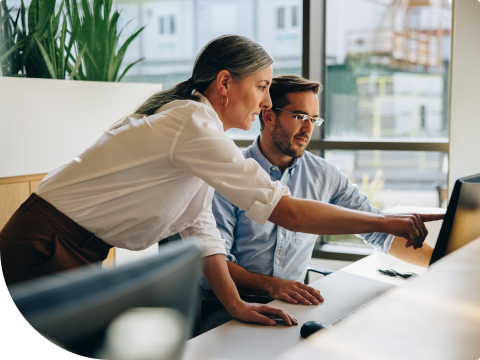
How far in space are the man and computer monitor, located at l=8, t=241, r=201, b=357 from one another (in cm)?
113

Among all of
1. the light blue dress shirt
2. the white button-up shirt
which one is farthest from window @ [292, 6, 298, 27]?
the white button-up shirt

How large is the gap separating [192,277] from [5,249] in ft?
3.05

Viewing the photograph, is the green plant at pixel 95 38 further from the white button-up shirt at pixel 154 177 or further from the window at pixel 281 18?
the white button-up shirt at pixel 154 177

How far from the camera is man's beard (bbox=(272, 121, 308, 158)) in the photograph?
189cm

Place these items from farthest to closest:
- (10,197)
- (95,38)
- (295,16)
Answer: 1. (295,16)
2. (95,38)
3. (10,197)

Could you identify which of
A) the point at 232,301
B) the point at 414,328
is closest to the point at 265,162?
the point at 232,301

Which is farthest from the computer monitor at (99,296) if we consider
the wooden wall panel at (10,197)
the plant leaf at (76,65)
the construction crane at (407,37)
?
the construction crane at (407,37)

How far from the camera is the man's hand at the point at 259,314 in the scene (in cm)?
119

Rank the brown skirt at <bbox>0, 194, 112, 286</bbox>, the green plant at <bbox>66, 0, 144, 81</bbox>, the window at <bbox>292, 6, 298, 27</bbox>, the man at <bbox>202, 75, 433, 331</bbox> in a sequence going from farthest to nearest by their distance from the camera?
the window at <bbox>292, 6, 298, 27</bbox>, the green plant at <bbox>66, 0, 144, 81</bbox>, the man at <bbox>202, 75, 433, 331</bbox>, the brown skirt at <bbox>0, 194, 112, 286</bbox>

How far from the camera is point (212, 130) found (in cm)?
112

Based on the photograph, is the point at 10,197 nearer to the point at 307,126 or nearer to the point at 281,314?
the point at 307,126

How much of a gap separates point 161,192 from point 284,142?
0.81 metres

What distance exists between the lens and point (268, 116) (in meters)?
1.98

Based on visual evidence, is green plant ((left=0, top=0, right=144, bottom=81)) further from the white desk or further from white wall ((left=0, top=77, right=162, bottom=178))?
the white desk
